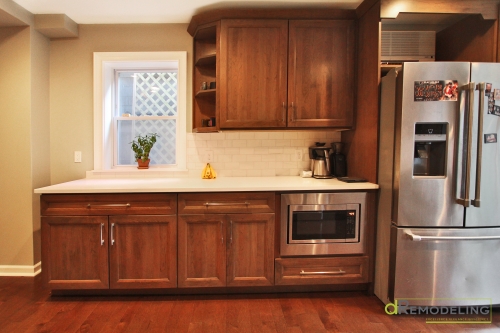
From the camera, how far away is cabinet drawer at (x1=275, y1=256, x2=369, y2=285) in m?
2.25

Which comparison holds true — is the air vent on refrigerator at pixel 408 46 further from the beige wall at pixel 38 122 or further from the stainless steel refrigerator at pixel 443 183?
the beige wall at pixel 38 122

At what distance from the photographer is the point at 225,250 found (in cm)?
221

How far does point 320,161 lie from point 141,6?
6.90 feet

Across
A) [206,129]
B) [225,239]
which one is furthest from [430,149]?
[206,129]

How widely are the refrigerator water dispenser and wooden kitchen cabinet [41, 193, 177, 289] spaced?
1.82 m

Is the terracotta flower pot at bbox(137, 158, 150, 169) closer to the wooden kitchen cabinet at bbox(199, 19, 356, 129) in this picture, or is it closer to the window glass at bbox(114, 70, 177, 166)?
the window glass at bbox(114, 70, 177, 166)

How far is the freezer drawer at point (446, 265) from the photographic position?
2018 millimetres

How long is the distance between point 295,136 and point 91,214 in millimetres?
1925

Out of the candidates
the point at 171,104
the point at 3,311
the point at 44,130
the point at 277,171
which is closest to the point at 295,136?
the point at 277,171

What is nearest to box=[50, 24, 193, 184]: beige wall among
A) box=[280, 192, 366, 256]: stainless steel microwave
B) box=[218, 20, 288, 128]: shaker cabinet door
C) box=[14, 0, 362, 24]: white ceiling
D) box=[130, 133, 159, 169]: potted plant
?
box=[14, 0, 362, 24]: white ceiling

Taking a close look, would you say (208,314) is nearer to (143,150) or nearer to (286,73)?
(143,150)

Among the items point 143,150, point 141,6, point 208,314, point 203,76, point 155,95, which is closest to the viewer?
point 208,314

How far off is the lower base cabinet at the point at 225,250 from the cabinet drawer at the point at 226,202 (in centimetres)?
4

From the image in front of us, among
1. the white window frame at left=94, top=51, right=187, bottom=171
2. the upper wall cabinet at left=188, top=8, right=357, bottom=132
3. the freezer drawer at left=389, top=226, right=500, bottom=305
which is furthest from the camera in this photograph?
the white window frame at left=94, top=51, right=187, bottom=171
